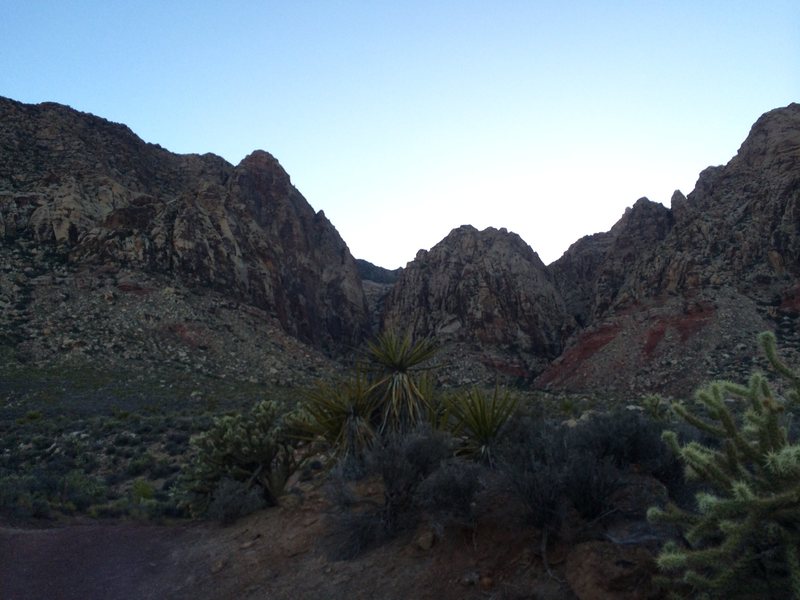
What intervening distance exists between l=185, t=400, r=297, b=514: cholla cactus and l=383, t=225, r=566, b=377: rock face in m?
44.3

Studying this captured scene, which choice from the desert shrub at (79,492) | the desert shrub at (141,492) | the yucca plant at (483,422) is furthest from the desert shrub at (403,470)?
the desert shrub at (79,492)

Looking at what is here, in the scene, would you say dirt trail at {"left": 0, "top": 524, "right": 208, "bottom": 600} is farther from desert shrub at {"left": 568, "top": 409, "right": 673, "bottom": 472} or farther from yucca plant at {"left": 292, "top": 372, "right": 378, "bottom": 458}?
desert shrub at {"left": 568, "top": 409, "right": 673, "bottom": 472}

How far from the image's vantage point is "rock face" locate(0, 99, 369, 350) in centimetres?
4528

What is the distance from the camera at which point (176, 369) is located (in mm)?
35188

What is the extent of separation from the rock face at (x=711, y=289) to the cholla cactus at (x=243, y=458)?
30.4 metres

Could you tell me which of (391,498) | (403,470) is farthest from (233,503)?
(403,470)

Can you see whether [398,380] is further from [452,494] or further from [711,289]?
[711,289]

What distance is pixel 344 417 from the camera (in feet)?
38.3

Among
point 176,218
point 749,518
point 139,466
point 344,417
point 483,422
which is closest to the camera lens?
point 749,518

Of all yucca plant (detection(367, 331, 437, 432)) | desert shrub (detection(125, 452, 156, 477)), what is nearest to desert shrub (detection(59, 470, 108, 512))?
desert shrub (detection(125, 452, 156, 477))

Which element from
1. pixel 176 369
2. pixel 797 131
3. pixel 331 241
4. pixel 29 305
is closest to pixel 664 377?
pixel 797 131

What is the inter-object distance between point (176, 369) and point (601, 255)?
169 feet

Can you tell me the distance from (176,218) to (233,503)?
4207 centimetres

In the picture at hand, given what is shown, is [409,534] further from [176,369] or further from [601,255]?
[601,255]
